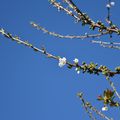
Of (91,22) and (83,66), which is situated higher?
(91,22)

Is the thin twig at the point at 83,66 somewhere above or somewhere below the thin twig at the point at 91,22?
below

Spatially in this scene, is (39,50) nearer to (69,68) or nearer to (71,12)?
(69,68)

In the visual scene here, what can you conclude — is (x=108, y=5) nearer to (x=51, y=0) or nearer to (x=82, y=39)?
(x=82, y=39)

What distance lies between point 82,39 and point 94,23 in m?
0.30

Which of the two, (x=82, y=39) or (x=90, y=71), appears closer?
(x=90, y=71)

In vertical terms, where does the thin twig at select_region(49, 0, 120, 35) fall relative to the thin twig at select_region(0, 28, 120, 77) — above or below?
above

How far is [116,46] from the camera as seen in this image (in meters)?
3.70

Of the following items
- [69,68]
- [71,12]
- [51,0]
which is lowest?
[69,68]

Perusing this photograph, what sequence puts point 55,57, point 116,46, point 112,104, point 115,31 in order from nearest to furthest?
point 55,57
point 112,104
point 115,31
point 116,46

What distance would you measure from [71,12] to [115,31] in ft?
2.23

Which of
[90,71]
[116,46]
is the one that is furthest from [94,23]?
[90,71]

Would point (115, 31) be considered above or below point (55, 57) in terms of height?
above

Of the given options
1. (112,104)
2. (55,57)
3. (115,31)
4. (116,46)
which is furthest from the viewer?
(116,46)

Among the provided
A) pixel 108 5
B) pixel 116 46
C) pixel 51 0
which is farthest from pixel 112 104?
pixel 51 0
